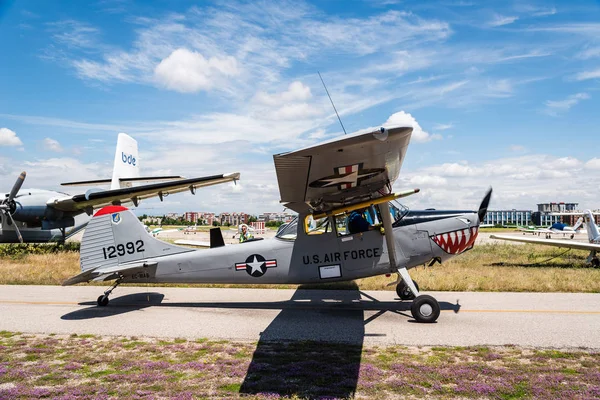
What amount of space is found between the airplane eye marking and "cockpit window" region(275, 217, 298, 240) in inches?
20.8

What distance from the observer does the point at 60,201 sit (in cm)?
2077

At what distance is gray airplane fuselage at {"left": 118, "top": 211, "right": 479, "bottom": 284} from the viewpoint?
26.2ft

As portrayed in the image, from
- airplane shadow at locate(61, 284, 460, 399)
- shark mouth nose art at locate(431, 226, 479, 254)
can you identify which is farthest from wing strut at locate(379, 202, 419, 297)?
shark mouth nose art at locate(431, 226, 479, 254)

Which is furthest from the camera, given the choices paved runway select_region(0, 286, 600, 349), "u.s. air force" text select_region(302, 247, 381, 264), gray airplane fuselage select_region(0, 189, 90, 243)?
gray airplane fuselage select_region(0, 189, 90, 243)

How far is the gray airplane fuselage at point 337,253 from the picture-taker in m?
7.99

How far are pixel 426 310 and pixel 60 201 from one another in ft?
64.2

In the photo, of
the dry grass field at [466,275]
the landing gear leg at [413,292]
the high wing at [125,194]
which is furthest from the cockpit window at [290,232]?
the high wing at [125,194]

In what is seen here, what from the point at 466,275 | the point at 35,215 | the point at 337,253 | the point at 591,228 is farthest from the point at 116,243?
the point at 591,228

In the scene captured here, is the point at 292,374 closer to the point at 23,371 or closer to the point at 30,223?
the point at 23,371

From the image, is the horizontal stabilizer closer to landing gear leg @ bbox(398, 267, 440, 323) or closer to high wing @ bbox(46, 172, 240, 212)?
high wing @ bbox(46, 172, 240, 212)

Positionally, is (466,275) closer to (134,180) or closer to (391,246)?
(391,246)

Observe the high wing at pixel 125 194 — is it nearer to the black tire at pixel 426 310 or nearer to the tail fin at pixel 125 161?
the tail fin at pixel 125 161

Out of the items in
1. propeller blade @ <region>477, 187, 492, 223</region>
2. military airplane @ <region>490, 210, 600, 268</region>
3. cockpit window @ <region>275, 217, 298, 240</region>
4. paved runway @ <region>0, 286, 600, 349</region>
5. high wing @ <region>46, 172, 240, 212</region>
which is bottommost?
paved runway @ <region>0, 286, 600, 349</region>

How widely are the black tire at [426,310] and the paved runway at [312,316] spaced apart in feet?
0.50
